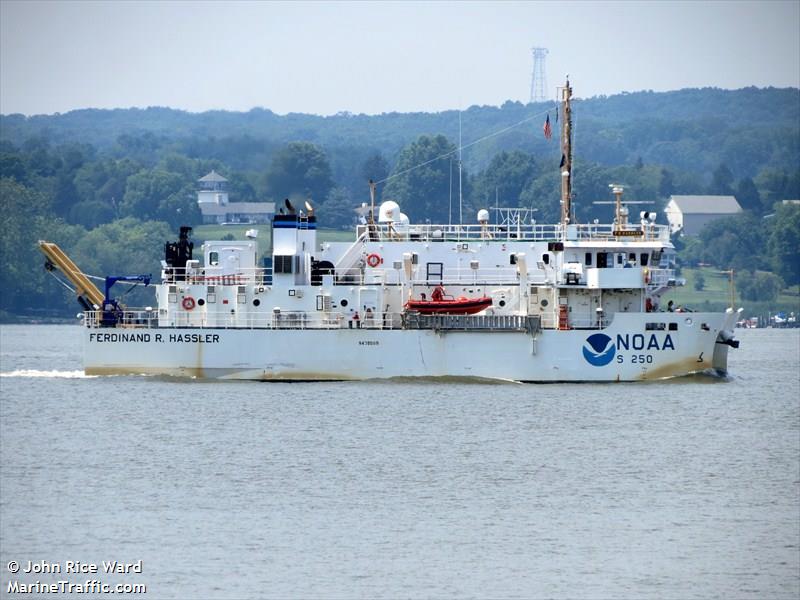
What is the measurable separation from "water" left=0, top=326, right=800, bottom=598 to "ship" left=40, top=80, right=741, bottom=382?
1.13 metres

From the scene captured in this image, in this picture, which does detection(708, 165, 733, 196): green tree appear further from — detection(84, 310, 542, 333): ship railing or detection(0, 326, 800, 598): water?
detection(84, 310, 542, 333): ship railing

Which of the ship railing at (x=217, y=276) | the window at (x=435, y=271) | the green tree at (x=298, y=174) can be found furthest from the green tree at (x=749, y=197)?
the ship railing at (x=217, y=276)

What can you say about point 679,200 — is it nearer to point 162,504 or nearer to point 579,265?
point 579,265

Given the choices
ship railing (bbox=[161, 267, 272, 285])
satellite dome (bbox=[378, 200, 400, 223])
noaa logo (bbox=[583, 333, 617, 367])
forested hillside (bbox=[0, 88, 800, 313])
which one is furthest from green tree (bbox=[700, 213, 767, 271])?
noaa logo (bbox=[583, 333, 617, 367])

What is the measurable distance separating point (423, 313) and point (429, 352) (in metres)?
1.21

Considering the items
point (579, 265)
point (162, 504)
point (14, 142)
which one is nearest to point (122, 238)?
point (14, 142)

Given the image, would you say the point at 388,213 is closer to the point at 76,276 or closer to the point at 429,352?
the point at 429,352

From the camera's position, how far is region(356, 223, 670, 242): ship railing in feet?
162

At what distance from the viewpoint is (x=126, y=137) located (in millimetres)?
164500

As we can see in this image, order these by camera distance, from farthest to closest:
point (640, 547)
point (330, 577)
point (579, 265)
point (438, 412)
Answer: point (579, 265) < point (438, 412) < point (640, 547) < point (330, 577)

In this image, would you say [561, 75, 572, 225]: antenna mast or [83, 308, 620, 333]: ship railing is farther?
[561, 75, 572, 225]: antenna mast

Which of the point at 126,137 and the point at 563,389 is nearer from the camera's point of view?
the point at 563,389

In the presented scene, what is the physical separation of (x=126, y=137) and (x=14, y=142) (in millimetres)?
12059

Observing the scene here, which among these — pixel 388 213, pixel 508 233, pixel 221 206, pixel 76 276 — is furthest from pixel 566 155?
pixel 221 206
